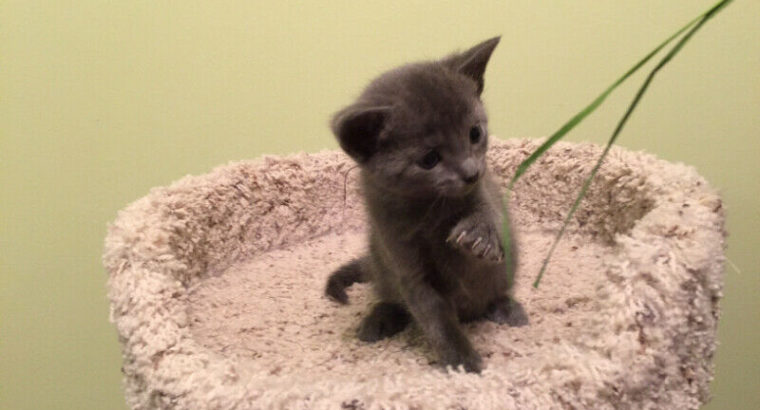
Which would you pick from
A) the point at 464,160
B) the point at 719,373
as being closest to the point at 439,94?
the point at 464,160

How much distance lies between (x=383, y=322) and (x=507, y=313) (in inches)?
8.2

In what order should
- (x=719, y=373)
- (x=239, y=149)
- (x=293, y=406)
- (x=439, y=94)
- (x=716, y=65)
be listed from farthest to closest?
(x=239, y=149) → (x=719, y=373) → (x=716, y=65) → (x=439, y=94) → (x=293, y=406)

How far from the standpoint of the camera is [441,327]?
2.85 feet

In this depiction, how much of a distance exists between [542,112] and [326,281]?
27.6 inches

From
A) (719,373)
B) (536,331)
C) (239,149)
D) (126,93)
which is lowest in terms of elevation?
(719,373)

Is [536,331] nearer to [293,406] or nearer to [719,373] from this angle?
[293,406]

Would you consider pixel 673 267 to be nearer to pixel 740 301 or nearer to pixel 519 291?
pixel 519 291

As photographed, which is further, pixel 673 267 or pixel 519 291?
pixel 519 291

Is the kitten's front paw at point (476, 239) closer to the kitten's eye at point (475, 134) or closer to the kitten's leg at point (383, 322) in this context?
the kitten's eye at point (475, 134)

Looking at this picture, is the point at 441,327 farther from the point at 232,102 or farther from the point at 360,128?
the point at 232,102

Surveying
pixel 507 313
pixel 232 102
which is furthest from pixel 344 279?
pixel 232 102

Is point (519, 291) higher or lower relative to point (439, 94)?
lower

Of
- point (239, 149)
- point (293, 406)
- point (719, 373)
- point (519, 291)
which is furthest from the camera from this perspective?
point (239, 149)

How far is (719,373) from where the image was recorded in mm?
1469
